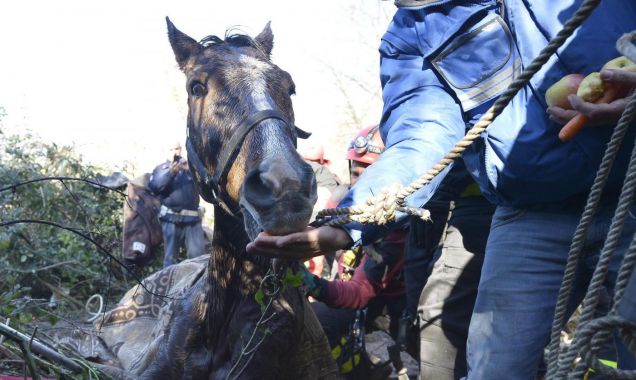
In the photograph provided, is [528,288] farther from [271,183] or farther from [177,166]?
[177,166]

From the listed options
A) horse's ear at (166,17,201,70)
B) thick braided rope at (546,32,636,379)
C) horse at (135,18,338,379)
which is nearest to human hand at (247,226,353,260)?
horse at (135,18,338,379)

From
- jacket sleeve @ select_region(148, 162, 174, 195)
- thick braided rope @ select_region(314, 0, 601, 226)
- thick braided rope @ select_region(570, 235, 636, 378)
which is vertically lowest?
jacket sleeve @ select_region(148, 162, 174, 195)

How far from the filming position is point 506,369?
2199mm

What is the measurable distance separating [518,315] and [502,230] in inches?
11.7

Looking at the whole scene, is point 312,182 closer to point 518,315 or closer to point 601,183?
point 518,315

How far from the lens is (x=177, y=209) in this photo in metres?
10.1

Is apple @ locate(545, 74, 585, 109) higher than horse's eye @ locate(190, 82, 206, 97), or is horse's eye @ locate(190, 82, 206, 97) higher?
horse's eye @ locate(190, 82, 206, 97)

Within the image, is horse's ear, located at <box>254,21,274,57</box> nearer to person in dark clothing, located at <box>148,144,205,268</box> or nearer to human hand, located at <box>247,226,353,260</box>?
human hand, located at <box>247,226,353,260</box>

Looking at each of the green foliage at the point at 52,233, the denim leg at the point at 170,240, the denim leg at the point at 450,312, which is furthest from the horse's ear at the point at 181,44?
the denim leg at the point at 170,240

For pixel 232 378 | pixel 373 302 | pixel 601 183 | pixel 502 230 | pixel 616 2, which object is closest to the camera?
pixel 601 183

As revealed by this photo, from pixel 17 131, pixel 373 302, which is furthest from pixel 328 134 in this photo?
pixel 373 302

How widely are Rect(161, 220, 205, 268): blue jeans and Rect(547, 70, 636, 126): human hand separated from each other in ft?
27.7

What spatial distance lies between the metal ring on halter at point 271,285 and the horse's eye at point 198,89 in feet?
3.00

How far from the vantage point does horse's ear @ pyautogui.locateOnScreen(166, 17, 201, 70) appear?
11.4 ft
